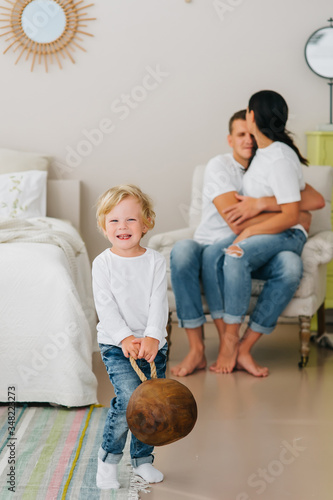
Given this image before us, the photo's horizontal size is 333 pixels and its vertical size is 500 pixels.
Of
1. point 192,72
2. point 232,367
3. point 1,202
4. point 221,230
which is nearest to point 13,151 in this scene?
point 1,202

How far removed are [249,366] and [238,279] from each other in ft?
1.27

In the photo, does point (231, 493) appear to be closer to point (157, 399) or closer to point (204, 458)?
point (204, 458)

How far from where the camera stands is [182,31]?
3.90 meters

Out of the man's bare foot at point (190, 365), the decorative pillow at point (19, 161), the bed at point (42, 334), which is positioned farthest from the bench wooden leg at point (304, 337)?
the decorative pillow at point (19, 161)

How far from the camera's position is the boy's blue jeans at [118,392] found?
5.59ft

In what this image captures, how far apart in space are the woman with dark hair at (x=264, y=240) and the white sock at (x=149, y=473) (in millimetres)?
1114

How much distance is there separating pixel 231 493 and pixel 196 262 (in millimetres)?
1300

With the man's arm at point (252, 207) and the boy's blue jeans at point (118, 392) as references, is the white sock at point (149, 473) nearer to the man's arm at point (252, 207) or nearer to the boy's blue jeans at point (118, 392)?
the boy's blue jeans at point (118, 392)

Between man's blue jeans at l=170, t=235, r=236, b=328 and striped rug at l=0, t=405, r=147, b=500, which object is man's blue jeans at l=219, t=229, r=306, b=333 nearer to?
man's blue jeans at l=170, t=235, r=236, b=328

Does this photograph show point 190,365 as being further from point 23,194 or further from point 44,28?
point 44,28

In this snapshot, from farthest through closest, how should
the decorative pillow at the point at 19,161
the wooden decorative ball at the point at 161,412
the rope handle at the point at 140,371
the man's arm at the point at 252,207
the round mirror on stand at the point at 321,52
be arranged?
the round mirror on stand at the point at 321,52 → the decorative pillow at the point at 19,161 → the man's arm at the point at 252,207 → the rope handle at the point at 140,371 → the wooden decorative ball at the point at 161,412

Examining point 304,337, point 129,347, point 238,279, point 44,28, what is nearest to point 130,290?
point 129,347

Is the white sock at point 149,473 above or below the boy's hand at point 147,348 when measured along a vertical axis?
below

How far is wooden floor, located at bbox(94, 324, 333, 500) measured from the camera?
5.86 feet
